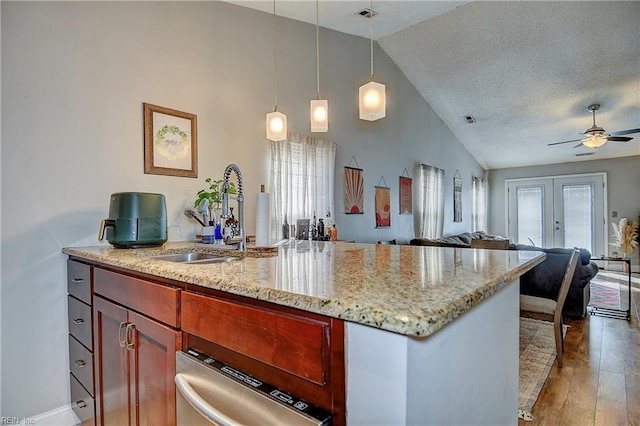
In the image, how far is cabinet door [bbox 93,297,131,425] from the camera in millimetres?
1343

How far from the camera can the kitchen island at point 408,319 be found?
1.96 feet

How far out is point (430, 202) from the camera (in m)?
5.68

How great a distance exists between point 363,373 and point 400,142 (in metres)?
4.65

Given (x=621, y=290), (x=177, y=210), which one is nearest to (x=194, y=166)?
(x=177, y=210)

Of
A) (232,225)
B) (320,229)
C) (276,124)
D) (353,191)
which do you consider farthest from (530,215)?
(232,225)

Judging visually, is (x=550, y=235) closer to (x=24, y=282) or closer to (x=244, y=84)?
(x=244, y=84)

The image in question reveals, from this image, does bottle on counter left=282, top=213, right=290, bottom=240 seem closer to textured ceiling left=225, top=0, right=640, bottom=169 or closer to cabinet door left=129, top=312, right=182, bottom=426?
textured ceiling left=225, top=0, right=640, bottom=169

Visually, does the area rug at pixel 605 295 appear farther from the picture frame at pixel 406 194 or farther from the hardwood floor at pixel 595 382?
the picture frame at pixel 406 194

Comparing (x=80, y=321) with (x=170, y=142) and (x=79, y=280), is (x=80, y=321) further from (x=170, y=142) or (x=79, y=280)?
(x=170, y=142)

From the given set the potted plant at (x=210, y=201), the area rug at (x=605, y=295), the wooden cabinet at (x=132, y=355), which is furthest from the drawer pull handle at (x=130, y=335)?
the area rug at (x=605, y=295)

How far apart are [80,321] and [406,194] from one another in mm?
4259

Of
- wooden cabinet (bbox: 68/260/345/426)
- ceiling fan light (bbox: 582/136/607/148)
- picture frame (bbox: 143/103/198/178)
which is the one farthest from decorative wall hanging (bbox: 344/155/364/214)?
ceiling fan light (bbox: 582/136/607/148)

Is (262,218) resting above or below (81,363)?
above

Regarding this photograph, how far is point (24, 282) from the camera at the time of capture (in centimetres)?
182
